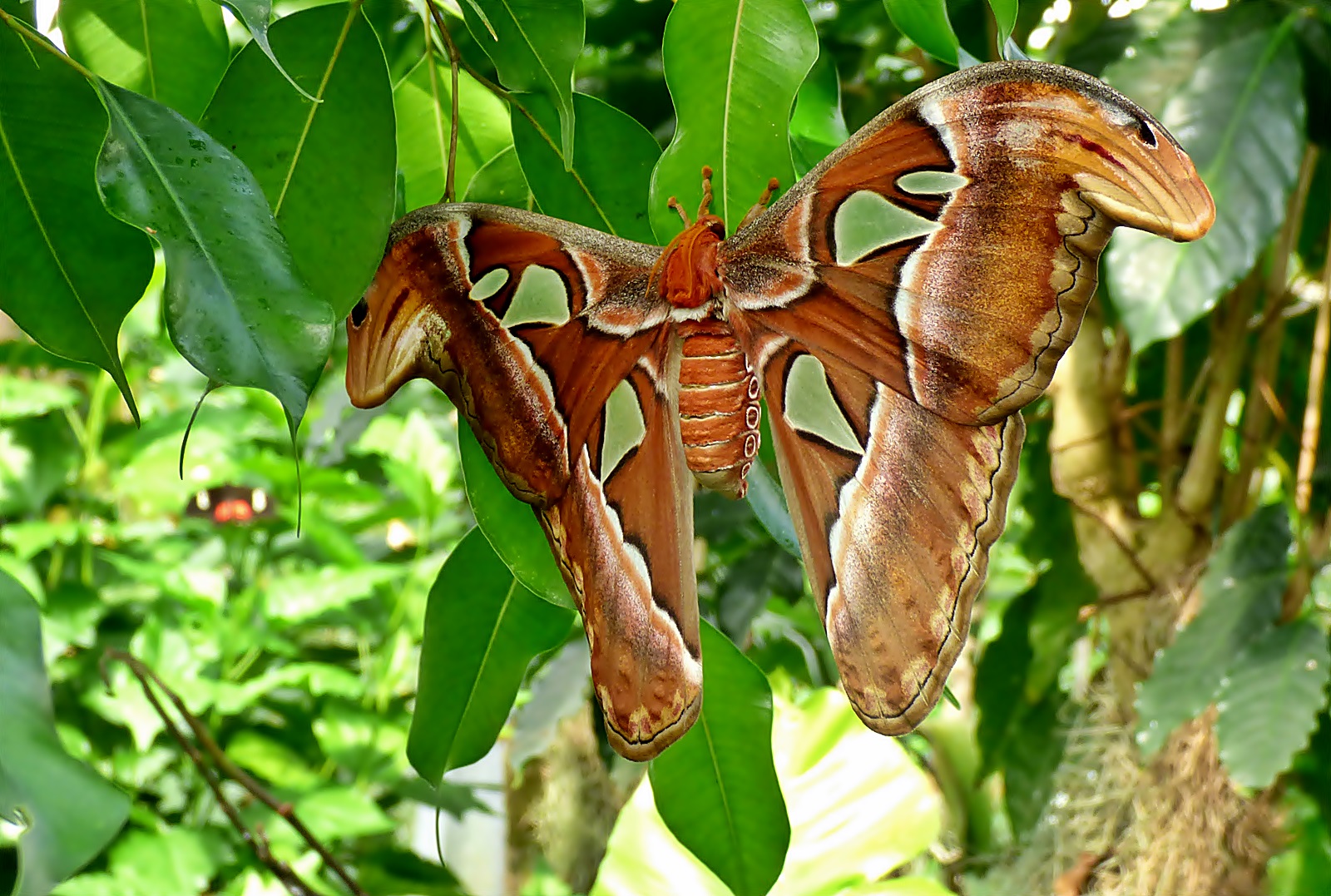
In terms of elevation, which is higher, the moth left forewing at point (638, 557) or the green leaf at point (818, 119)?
the green leaf at point (818, 119)

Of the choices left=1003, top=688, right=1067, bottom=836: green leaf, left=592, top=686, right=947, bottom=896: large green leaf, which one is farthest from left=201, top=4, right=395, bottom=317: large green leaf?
left=1003, top=688, right=1067, bottom=836: green leaf

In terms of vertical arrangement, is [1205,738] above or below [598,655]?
below

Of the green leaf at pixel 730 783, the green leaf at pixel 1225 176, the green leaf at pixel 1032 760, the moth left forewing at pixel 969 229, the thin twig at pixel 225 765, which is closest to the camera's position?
the moth left forewing at pixel 969 229

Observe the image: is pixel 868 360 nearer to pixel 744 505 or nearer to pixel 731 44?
pixel 731 44

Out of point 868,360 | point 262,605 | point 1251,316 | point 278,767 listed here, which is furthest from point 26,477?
point 1251,316

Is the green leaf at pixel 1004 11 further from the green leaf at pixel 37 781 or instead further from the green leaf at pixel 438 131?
the green leaf at pixel 37 781

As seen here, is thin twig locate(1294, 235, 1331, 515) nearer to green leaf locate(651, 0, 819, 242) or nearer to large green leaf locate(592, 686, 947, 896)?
large green leaf locate(592, 686, 947, 896)

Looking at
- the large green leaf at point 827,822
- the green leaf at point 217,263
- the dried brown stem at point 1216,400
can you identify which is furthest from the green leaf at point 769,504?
the dried brown stem at point 1216,400
